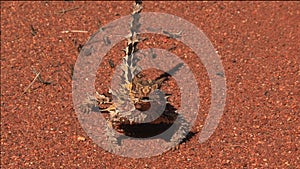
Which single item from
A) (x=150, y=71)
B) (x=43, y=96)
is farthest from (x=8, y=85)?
Result: (x=150, y=71)

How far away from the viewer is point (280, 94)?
361cm

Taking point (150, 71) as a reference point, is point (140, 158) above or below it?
below

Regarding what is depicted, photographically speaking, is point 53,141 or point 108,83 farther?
point 108,83

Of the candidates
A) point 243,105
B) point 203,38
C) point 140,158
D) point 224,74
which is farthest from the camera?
point 203,38

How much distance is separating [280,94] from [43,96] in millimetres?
1861

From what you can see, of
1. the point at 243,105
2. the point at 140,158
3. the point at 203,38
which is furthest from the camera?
the point at 203,38

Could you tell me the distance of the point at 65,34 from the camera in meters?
4.25

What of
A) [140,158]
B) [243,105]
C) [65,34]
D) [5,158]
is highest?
[65,34]

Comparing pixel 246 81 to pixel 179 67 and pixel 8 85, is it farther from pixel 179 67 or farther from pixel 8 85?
pixel 8 85

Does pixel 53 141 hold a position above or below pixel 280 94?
below

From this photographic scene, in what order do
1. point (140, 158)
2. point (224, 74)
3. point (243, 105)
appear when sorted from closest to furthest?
point (140, 158), point (243, 105), point (224, 74)

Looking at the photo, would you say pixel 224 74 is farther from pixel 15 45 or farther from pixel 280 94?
pixel 15 45

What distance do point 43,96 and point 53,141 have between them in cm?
47

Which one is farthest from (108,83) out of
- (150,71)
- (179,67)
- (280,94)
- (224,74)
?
(280,94)
